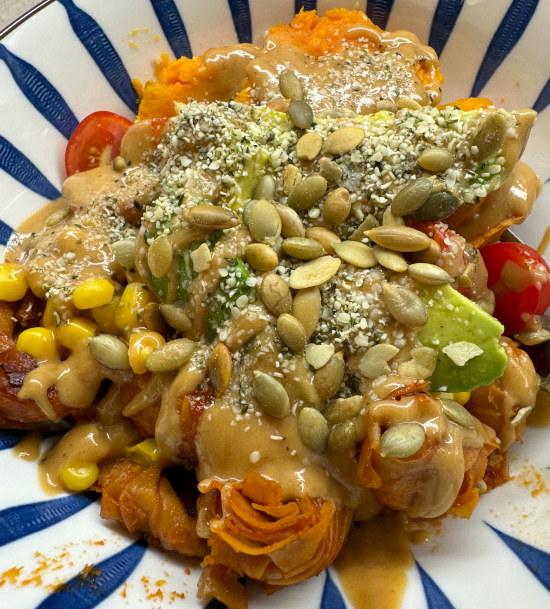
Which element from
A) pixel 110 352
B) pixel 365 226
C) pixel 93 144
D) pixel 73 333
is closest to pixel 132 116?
pixel 93 144

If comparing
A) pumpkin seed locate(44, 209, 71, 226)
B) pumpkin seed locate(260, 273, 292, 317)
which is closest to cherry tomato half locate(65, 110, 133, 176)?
pumpkin seed locate(44, 209, 71, 226)

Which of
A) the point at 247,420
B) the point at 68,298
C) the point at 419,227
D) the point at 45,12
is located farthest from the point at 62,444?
the point at 45,12

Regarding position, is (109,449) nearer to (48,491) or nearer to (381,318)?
(48,491)

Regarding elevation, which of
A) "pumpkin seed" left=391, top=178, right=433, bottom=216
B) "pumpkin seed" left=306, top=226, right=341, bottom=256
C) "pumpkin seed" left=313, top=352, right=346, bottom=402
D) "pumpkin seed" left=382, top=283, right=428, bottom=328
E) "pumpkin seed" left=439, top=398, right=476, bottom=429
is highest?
"pumpkin seed" left=391, top=178, right=433, bottom=216

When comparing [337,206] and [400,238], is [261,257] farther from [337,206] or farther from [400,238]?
[400,238]

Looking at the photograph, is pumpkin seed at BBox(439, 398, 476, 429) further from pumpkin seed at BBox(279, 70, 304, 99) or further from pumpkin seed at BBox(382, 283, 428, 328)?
pumpkin seed at BBox(279, 70, 304, 99)

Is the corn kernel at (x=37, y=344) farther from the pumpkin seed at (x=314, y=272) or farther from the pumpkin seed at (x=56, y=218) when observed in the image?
the pumpkin seed at (x=314, y=272)
